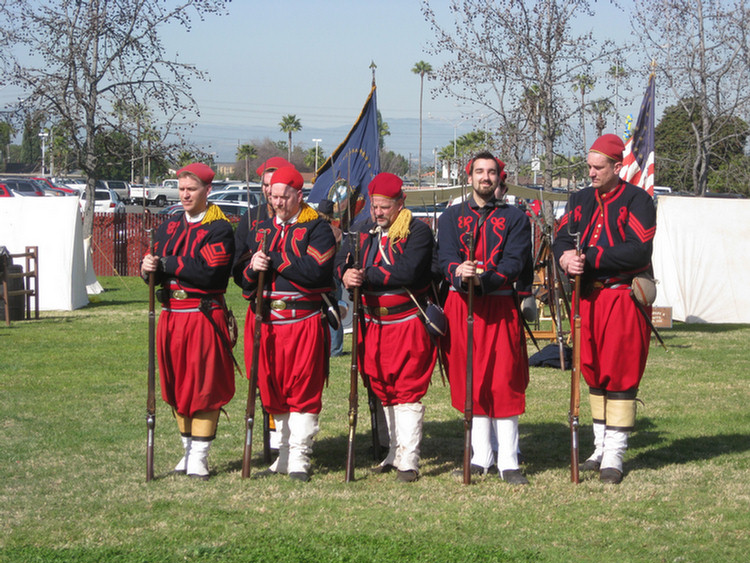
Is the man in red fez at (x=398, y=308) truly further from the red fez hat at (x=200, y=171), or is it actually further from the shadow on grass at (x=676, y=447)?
the shadow on grass at (x=676, y=447)

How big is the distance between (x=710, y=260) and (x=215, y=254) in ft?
41.5

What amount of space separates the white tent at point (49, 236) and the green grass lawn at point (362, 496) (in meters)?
7.62

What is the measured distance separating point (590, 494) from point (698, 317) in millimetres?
11680

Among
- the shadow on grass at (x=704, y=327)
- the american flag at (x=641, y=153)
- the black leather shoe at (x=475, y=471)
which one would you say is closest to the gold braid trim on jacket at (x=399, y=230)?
the black leather shoe at (x=475, y=471)

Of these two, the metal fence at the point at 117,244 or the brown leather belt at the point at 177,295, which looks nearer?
the brown leather belt at the point at 177,295

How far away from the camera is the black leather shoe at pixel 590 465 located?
612 cm

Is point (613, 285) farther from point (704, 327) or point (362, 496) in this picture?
point (704, 327)

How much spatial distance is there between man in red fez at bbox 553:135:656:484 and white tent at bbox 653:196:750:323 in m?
10.9

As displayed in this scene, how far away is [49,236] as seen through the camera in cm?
1628

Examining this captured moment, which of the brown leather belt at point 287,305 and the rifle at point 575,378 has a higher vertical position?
the brown leather belt at point 287,305

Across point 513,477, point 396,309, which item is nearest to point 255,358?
point 396,309

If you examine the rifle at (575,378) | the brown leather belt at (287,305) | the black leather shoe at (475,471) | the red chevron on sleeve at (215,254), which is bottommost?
the black leather shoe at (475,471)

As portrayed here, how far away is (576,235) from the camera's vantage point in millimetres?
5770

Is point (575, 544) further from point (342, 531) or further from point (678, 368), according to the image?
point (678, 368)
